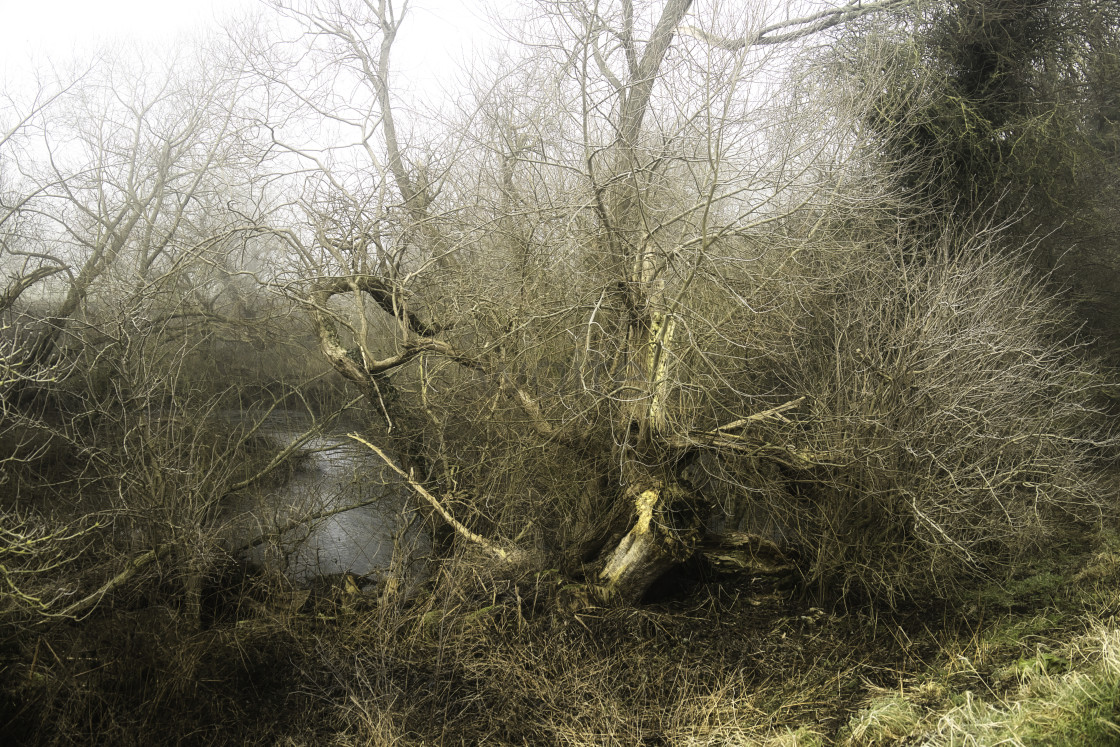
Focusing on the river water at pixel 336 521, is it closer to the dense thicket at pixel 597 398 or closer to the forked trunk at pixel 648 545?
the dense thicket at pixel 597 398

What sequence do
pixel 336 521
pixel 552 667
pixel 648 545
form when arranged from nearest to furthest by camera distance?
1. pixel 552 667
2. pixel 648 545
3. pixel 336 521

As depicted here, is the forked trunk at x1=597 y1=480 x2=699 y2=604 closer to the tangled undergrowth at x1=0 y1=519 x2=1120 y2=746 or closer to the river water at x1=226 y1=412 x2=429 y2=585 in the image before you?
the tangled undergrowth at x1=0 y1=519 x2=1120 y2=746

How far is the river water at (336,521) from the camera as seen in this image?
8.45 m

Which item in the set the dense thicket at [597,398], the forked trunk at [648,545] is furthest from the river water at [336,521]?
the forked trunk at [648,545]

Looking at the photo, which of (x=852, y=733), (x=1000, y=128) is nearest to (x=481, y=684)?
(x=852, y=733)

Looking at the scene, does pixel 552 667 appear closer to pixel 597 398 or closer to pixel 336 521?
pixel 597 398

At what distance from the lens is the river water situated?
845cm

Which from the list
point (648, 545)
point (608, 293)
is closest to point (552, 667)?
point (648, 545)

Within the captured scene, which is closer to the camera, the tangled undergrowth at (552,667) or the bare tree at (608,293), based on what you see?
the tangled undergrowth at (552,667)

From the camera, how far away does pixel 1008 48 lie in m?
11.3

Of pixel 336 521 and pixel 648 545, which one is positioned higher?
pixel 336 521

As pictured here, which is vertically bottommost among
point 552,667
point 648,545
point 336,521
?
point 552,667

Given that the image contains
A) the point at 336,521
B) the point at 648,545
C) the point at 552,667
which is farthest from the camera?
the point at 336,521

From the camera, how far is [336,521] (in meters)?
10.4
